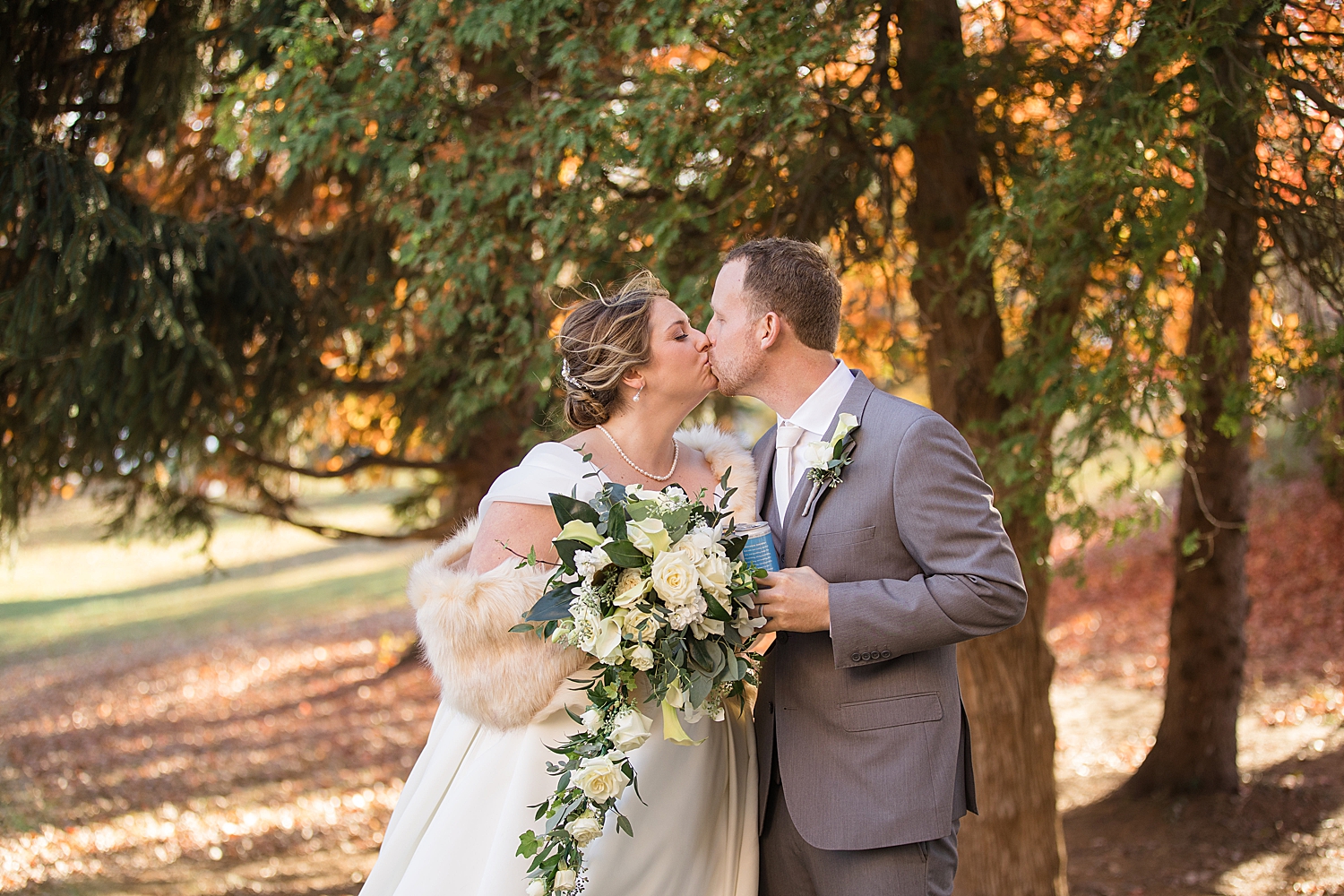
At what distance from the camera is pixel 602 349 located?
3.31m

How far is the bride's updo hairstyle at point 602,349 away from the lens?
3307mm

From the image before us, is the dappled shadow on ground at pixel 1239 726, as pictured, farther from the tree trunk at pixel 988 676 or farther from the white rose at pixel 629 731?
the white rose at pixel 629 731

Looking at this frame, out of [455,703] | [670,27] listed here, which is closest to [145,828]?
[455,703]

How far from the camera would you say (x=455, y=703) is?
306 centimetres

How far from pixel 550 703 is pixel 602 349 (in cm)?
108

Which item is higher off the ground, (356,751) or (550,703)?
(550,703)

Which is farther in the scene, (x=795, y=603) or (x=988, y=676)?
(x=988, y=676)

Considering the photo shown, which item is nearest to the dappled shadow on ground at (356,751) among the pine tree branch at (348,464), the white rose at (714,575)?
the pine tree branch at (348,464)

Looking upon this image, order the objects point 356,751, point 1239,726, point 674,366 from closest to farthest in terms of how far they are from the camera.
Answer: point 674,366 < point 1239,726 < point 356,751

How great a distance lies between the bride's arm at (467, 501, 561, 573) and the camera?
121 inches

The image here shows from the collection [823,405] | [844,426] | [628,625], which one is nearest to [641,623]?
[628,625]

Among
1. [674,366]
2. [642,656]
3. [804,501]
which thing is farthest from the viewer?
[674,366]

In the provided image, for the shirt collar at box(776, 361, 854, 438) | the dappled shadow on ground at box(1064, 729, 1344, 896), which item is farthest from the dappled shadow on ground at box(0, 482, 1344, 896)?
the shirt collar at box(776, 361, 854, 438)

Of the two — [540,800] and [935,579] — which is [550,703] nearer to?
[540,800]
